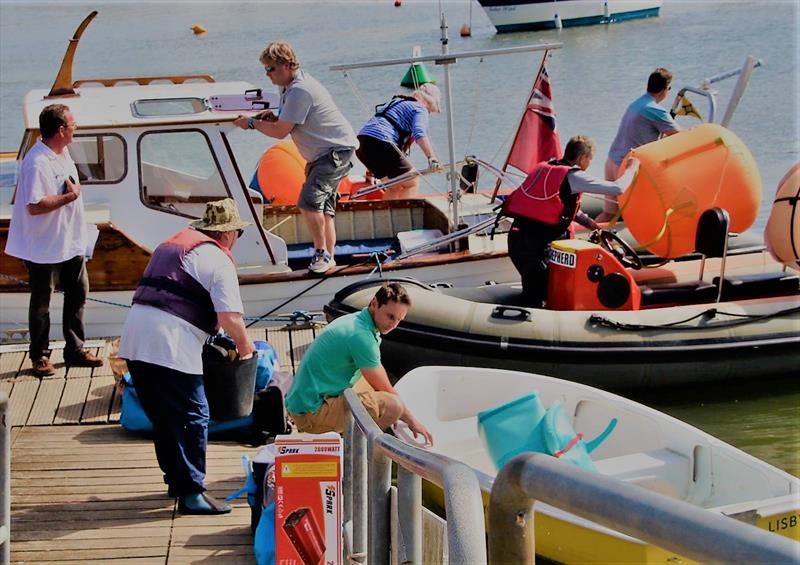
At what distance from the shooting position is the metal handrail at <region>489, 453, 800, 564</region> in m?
1.19

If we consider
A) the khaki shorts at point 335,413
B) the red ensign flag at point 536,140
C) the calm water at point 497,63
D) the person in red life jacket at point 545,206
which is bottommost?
the khaki shorts at point 335,413

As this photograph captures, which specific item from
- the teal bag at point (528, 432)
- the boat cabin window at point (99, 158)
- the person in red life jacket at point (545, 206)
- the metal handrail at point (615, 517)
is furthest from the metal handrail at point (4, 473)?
the boat cabin window at point (99, 158)

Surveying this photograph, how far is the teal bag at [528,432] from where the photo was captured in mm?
5754

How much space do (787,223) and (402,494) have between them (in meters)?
6.44

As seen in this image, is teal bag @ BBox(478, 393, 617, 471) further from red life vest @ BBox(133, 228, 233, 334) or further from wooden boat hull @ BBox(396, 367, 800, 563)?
red life vest @ BBox(133, 228, 233, 334)

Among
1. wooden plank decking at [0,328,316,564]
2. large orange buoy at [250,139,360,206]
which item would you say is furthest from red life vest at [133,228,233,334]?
large orange buoy at [250,139,360,206]

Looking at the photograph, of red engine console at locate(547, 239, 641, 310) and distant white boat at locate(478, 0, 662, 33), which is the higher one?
distant white boat at locate(478, 0, 662, 33)

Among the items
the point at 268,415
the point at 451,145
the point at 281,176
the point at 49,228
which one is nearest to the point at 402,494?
the point at 268,415

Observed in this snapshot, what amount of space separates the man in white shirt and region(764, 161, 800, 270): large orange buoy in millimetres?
4776

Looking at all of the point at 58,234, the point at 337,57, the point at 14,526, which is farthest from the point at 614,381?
the point at 337,57

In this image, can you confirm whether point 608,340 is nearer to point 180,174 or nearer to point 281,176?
point 180,174

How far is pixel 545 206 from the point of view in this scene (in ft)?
27.6

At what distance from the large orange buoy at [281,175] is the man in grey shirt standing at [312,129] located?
2329 millimetres

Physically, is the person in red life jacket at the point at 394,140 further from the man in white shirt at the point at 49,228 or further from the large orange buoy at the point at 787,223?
the man in white shirt at the point at 49,228
